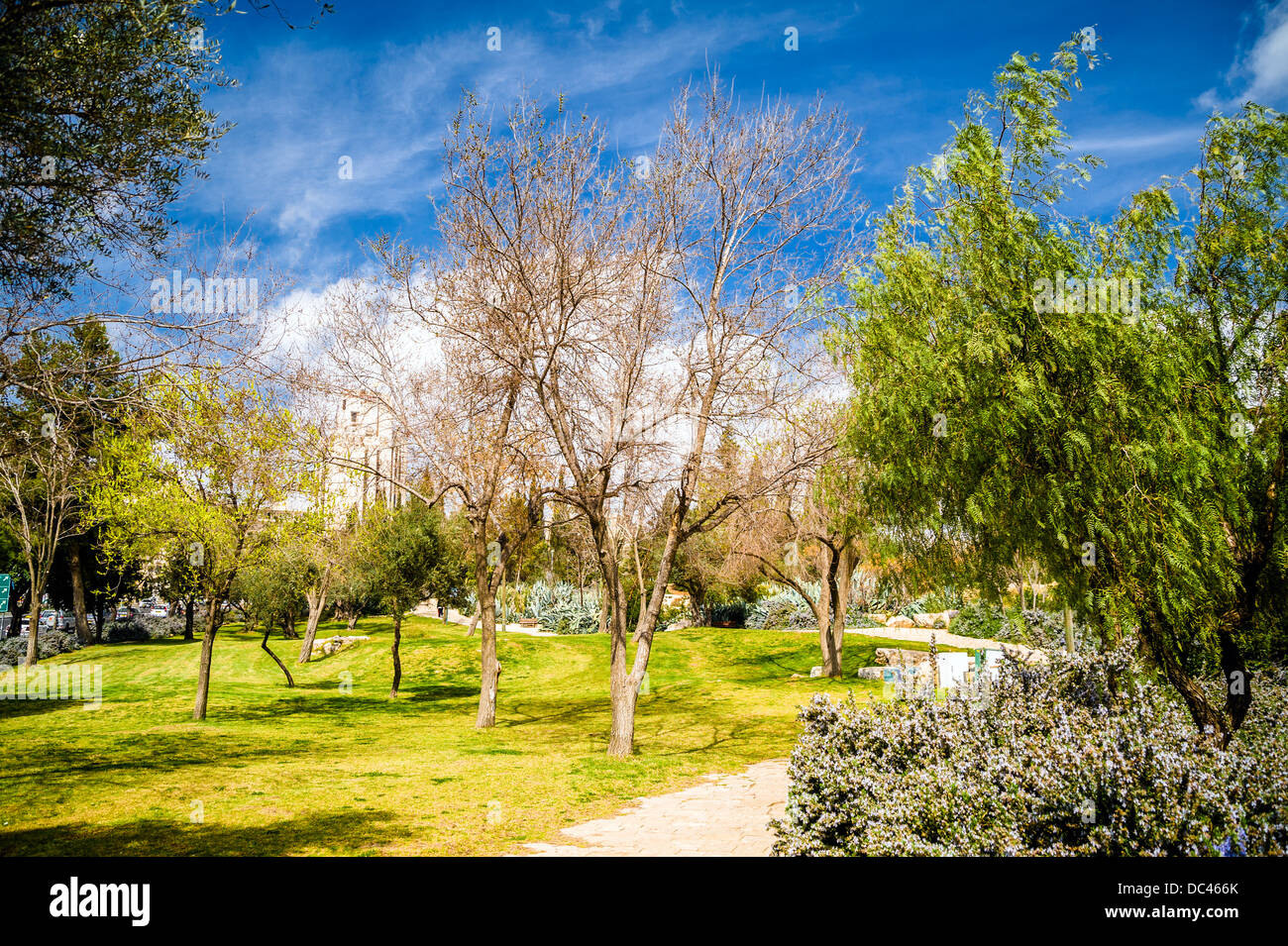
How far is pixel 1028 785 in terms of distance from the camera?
4.79 m

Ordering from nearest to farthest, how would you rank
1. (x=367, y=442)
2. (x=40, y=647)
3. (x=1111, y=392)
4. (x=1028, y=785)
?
(x=1028, y=785) < (x=1111, y=392) < (x=367, y=442) < (x=40, y=647)

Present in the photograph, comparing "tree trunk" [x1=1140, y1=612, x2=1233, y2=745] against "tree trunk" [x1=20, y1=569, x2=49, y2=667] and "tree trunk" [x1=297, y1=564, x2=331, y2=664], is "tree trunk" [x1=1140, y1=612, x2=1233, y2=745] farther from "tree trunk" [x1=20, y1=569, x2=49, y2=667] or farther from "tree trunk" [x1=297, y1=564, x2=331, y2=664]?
"tree trunk" [x1=20, y1=569, x2=49, y2=667]

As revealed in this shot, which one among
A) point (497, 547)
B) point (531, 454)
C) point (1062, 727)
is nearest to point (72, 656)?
point (497, 547)

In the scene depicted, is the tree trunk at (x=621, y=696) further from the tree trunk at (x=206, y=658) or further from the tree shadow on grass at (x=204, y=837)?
the tree trunk at (x=206, y=658)

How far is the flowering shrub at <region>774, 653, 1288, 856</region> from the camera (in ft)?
13.8

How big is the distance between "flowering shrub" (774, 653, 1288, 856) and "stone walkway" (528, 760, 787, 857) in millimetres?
902

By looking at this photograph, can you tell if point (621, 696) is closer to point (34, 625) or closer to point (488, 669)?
point (488, 669)

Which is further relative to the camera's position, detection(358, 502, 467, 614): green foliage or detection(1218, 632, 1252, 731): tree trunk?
detection(358, 502, 467, 614): green foliage

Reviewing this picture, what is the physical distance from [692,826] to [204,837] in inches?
194

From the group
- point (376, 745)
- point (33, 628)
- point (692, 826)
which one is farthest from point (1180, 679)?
point (33, 628)

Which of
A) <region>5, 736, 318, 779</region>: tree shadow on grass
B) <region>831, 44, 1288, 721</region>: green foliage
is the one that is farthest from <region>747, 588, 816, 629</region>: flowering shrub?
<region>831, 44, 1288, 721</region>: green foliage

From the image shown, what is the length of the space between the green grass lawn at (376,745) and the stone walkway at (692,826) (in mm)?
458

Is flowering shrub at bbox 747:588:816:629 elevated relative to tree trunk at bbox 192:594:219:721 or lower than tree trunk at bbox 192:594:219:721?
lower
